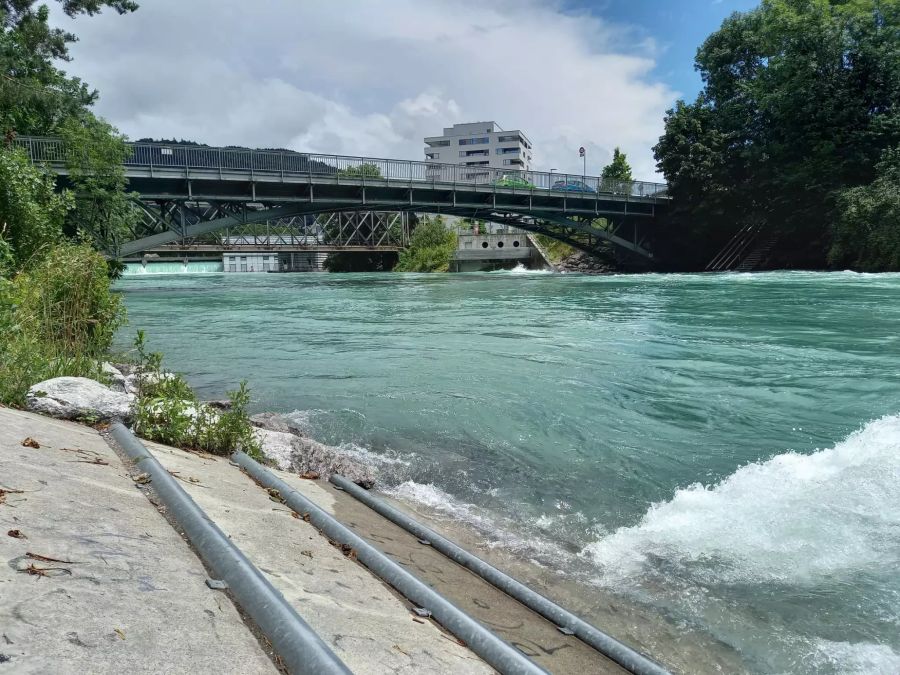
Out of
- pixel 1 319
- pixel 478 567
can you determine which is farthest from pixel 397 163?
pixel 478 567

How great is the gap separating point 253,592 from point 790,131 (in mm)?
48677

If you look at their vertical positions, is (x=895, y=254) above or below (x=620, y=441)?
above

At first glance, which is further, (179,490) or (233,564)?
(179,490)

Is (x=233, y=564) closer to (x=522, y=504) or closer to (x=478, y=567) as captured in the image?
(x=478, y=567)

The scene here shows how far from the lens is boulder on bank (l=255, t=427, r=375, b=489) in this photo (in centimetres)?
527

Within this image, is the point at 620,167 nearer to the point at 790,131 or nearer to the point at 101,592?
the point at 790,131

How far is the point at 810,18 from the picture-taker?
131 ft

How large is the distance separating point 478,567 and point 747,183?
48.7m

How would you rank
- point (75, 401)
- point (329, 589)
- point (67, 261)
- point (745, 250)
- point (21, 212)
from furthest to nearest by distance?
1. point (745, 250)
2. point (21, 212)
3. point (67, 261)
4. point (75, 401)
5. point (329, 589)

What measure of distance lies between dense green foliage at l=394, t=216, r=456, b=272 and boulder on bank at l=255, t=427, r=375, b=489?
201 ft

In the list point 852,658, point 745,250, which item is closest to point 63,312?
point 852,658

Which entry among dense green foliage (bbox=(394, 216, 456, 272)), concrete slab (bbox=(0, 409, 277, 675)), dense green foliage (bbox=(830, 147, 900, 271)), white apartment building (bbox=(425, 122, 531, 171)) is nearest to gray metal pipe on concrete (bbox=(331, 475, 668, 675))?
concrete slab (bbox=(0, 409, 277, 675))

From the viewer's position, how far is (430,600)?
267cm

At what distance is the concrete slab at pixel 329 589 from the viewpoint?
218 centimetres
